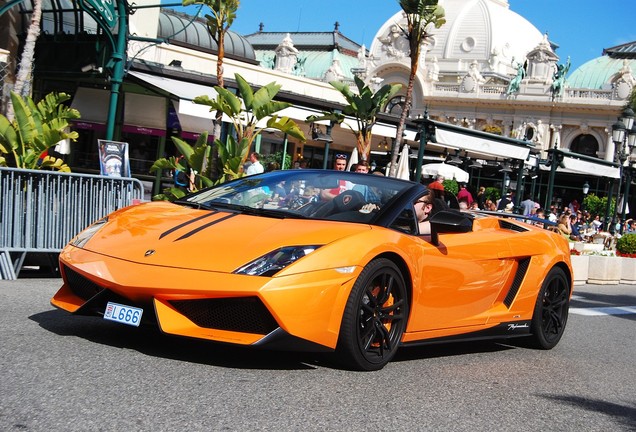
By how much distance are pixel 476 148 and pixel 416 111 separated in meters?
69.9

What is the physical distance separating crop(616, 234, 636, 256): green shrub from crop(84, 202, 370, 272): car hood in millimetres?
18178

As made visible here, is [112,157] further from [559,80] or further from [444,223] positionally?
[559,80]

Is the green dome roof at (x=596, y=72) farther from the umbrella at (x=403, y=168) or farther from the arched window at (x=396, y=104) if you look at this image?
the umbrella at (x=403, y=168)

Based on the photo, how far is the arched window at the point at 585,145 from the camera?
3100 inches

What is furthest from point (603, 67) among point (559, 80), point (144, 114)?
point (144, 114)

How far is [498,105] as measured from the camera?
271ft

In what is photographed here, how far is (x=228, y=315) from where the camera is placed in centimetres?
480

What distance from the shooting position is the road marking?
39.4 ft

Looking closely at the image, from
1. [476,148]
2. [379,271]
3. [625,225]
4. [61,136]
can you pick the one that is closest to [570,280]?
[379,271]

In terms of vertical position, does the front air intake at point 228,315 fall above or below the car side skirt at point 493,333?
above

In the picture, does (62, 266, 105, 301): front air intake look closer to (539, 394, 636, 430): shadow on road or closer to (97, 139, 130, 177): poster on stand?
(539, 394, 636, 430): shadow on road

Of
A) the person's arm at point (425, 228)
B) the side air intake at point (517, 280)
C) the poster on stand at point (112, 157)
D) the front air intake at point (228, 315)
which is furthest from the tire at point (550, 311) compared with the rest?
the poster on stand at point (112, 157)

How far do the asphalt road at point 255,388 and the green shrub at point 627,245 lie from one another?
1614 centimetres

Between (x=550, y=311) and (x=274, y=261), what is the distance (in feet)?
11.8
